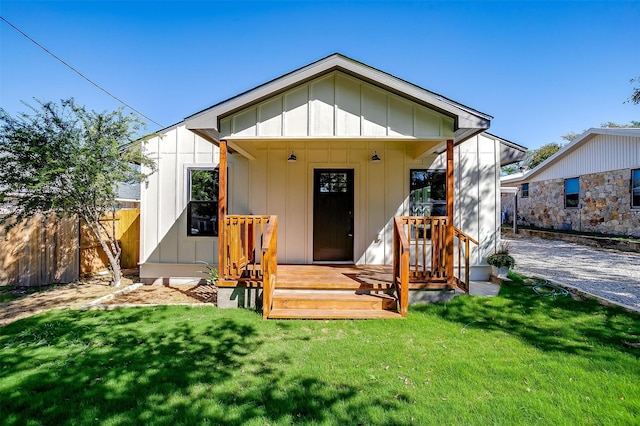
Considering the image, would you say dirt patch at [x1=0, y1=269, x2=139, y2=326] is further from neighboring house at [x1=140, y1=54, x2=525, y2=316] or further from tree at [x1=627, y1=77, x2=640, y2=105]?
tree at [x1=627, y1=77, x2=640, y2=105]

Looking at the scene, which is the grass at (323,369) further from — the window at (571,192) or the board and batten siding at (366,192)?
the window at (571,192)

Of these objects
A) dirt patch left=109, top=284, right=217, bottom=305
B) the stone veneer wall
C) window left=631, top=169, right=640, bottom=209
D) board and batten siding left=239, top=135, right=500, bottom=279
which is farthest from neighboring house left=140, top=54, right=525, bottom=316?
the stone veneer wall

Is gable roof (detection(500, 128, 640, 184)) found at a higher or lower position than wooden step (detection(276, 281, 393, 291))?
higher

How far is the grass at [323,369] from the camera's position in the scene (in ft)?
7.75

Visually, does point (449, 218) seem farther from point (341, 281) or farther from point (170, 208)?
point (170, 208)

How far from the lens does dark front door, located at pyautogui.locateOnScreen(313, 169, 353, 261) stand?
265 inches

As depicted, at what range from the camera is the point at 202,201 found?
675cm

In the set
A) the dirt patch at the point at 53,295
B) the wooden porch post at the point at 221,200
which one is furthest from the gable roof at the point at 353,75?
the dirt patch at the point at 53,295

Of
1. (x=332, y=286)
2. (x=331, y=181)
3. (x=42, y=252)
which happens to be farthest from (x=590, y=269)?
(x=42, y=252)

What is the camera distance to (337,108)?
4859 millimetres

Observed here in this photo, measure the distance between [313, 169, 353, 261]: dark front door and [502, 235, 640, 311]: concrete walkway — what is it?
4.23m

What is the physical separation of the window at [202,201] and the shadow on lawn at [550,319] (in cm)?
466

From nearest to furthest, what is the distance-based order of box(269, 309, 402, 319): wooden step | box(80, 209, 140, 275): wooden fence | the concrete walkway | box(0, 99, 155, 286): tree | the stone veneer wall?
box(269, 309, 402, 319): wooden step → box(0, 99, 155, 286): tree → the concrete walkway → box(80, 209, 140, 275): wooden fence → the stone veneer wall

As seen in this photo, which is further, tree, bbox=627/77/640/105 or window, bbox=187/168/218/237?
tree, bbox=627/77/640/105
